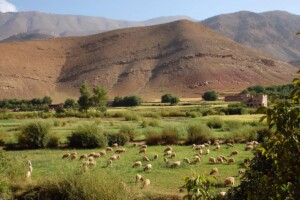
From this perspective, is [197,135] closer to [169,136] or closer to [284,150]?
[169,136]

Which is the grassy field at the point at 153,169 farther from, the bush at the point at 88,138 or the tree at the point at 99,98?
the tree at the point at 99,98

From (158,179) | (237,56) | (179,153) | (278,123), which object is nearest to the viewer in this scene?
(278,123)

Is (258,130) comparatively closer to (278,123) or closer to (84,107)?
(278,123)

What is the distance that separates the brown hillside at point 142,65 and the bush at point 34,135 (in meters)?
74.6

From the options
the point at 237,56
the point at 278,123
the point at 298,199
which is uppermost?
the point at 237,56

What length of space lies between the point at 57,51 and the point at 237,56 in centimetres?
5889

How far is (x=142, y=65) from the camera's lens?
121750 mm

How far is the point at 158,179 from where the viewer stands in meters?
15.5

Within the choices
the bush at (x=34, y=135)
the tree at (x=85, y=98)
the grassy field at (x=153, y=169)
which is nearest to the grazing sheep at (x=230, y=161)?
the grassy field at (x=153, y=169)

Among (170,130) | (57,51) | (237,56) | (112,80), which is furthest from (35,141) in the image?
(57,51)

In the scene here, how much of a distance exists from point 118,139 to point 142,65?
94.5 m

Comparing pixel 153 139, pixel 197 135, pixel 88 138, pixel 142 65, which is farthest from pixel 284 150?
pixel 142 65

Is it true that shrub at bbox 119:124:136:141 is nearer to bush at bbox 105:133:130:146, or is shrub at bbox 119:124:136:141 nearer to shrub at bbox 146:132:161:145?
bush at bbox 105:133:130:146

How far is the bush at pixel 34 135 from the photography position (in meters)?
27.5
